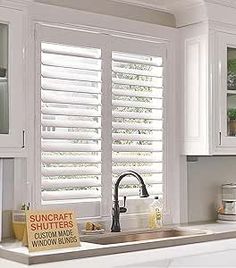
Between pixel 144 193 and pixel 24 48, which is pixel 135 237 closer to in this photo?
pixel 144 193

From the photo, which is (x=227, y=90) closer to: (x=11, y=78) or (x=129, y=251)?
(x=129, y=251)

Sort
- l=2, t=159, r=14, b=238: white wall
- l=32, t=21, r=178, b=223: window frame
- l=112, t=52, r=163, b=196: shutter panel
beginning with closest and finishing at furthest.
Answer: l=2, t=159, r=14, b=238: white wall, l=32, t=21, r=178, b=223: window frame, l=112, t=52, r=163, b=196: shutter panel

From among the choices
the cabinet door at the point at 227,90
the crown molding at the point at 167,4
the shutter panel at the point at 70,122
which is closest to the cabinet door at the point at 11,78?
the shutter panel at the point at 70,122

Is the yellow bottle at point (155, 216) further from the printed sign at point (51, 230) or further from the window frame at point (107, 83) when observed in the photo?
the printed sign at point (51, 230)

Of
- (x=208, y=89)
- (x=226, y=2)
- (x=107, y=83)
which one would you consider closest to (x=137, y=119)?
(x=107, y=83)

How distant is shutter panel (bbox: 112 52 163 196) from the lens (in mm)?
3994

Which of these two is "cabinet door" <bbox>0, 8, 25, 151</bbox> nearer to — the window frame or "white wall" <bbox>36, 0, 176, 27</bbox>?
the window frame

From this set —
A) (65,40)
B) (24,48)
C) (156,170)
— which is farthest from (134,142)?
(24,48)

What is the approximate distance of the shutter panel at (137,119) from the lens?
157 inches

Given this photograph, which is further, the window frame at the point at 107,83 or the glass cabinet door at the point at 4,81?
the window frame at the point at 107,83

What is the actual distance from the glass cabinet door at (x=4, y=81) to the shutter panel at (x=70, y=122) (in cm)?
40

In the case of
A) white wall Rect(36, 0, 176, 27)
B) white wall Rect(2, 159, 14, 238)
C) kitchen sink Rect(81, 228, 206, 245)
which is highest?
white wall Rect(36, 0, 176, 27)

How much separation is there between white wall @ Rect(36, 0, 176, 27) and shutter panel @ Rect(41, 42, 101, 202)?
26 centimetres

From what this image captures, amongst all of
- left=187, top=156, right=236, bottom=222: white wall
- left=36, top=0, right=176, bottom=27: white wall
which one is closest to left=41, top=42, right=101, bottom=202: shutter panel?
left=36, top=0, right=176, bottom=27: white wall
